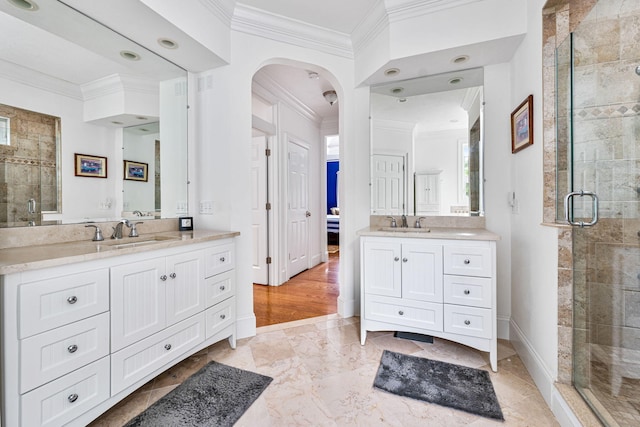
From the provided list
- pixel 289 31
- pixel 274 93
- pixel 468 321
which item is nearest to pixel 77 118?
pixel 289 31

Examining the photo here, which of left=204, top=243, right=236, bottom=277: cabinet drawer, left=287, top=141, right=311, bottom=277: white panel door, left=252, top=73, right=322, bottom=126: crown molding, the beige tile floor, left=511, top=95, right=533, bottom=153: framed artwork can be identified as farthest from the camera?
left=287, top=141, right=311, bottom=277: white panel door

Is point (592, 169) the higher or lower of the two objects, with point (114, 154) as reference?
lower

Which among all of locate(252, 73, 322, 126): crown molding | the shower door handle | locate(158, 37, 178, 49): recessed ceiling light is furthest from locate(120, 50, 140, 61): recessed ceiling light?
the shower door handle

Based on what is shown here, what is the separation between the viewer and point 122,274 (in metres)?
1.45

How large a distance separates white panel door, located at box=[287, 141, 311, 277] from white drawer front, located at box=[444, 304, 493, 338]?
2545 mm

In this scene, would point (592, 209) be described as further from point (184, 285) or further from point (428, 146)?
point (184, 285)

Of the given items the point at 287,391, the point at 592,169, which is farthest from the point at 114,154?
the point at 592,169

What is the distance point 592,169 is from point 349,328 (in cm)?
201

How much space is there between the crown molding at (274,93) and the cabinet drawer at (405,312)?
2.71 meters

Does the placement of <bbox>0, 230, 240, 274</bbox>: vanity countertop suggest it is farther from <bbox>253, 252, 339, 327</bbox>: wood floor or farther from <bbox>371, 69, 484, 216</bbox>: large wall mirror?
<bbox>371, 69, 484, 216</bbox>: large wall mirror

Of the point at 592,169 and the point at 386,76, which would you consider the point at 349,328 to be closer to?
the point at 592,169

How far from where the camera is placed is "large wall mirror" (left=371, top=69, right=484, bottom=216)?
253 centimetres

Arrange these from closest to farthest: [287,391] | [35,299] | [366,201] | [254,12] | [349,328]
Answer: [35,299] → [287,391] → [254,12] → [349,328] → [366,201]

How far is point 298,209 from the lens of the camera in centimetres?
443
